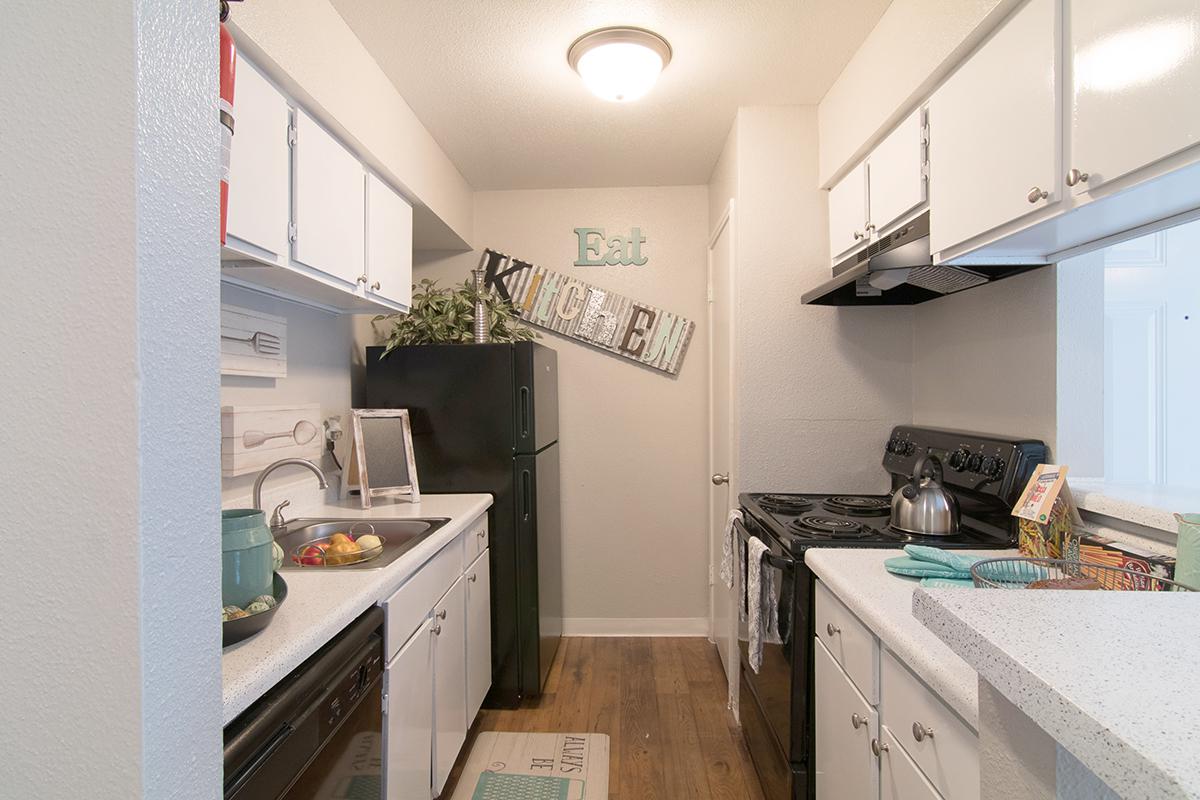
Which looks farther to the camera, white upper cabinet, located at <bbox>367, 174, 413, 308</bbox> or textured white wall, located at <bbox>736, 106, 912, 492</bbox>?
textured white wall, located at <bbox>736, 106, 912, 492</bbox>

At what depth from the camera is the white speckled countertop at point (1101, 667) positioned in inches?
14.2

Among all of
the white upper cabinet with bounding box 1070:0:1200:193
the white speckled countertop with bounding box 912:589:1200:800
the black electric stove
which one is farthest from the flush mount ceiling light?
the white speckled countertop with bounding box 912:589:1200:800

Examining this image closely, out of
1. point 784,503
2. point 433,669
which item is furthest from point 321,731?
point 784,503

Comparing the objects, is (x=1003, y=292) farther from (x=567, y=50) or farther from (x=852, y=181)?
(x=567, y=50)

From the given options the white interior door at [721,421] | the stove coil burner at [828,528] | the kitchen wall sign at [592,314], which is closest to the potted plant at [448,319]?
the kitchen wall sign at [592,314]

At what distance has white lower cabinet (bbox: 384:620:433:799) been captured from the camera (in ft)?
4.85

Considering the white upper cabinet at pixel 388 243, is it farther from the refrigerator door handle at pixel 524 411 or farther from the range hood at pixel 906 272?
the range hood at pixel 906 272

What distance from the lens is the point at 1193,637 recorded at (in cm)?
51

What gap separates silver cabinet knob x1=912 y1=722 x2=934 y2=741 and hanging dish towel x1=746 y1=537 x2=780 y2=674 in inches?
29.1

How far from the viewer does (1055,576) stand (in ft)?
3.80

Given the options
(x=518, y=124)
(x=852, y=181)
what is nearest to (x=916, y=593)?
(x=852, y=181)

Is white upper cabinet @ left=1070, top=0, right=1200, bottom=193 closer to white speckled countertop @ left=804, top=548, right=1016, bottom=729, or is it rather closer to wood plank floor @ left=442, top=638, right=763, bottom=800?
white speckled countertop @ left=804, top=548, right=1016, bottom=729

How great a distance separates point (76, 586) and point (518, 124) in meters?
2.41

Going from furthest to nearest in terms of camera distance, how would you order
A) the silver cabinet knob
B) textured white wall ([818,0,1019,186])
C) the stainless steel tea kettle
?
1. the stainless steel tea kettle
2. textured white wall ([818,0,1019,186])
3. the silver cabinet knob
